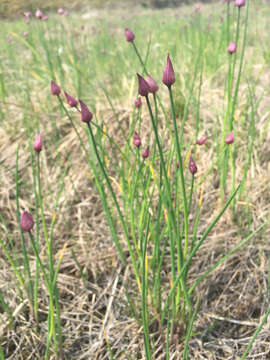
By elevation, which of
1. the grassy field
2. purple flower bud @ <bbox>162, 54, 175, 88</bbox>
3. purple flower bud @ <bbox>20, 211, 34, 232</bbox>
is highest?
purple flower bud @ <bbox>162, 54, 175, 88</bbox>

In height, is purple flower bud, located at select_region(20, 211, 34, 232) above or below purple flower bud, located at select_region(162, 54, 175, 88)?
below

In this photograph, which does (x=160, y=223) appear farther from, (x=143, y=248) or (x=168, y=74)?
(x=168, y=74)

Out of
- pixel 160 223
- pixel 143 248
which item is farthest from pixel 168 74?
pixel 160 223

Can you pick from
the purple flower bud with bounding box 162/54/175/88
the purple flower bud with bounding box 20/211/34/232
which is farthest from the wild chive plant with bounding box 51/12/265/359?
the purple flower bud with bounding box 20/211/34/232

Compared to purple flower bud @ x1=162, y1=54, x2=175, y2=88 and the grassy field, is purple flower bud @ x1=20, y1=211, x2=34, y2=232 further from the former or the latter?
purple flower bud @ x1=162, y1=54, x2=175, y2=88

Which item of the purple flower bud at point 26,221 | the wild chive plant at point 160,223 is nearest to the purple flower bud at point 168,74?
the wild chive plant at point 160,223

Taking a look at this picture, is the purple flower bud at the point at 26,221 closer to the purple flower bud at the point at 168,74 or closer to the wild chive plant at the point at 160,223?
the wild chive plant at the point at 160,223

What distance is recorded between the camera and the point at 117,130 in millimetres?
1837

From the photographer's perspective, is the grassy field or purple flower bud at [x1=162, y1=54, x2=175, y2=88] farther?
the grassy field

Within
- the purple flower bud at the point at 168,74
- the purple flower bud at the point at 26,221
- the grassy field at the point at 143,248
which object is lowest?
the grassy field at the point at 143,248

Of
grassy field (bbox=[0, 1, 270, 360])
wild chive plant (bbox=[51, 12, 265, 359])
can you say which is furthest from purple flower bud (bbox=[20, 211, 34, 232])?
wild chive plant (bbox=[51, 12, 265, 359])

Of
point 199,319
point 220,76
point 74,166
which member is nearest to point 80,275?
point 199,319

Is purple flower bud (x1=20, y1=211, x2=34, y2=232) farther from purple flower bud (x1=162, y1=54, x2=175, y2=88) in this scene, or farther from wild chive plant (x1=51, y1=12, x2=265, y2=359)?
purple flower bud (x1=162, y1=54, x2=175, y2=88)

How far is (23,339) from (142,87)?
832 mm
